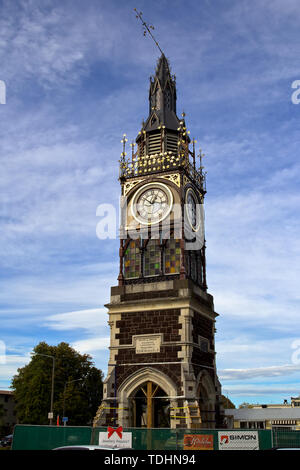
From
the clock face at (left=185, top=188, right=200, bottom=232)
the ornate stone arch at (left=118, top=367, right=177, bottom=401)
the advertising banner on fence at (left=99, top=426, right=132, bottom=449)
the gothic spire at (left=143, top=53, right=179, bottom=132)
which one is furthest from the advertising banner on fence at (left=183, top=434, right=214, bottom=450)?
the gothic spire at (left=143, top=53, right=179, bottom=132)

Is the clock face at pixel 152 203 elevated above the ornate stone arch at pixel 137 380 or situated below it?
above

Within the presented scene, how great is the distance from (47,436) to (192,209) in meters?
19.0

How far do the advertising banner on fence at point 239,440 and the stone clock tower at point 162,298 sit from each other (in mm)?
7545

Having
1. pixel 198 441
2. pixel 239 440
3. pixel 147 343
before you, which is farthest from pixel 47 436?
pixel 147 343

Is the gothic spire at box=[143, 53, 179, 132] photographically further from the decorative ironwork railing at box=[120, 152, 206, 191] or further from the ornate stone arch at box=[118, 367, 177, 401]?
the ornate stone arch at box=[118, 367, 177, 401]

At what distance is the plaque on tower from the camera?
29.2m

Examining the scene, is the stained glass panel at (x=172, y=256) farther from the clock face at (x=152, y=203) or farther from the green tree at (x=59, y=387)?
the green tree at (x=59, y=387)

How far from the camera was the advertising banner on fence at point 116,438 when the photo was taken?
63.7 feet

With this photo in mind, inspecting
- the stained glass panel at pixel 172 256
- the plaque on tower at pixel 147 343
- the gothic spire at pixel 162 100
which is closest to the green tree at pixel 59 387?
the plaque on tower at pixel 147 343

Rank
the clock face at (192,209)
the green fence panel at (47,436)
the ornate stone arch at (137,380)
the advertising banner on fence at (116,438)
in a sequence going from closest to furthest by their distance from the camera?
the advertising banner on fence at (116,438)
the green fence panel at (47,436)
the ornate stone arch at (137,380)
the clock face at (192,209)

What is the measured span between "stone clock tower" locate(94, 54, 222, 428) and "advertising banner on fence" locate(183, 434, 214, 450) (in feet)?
23.3
